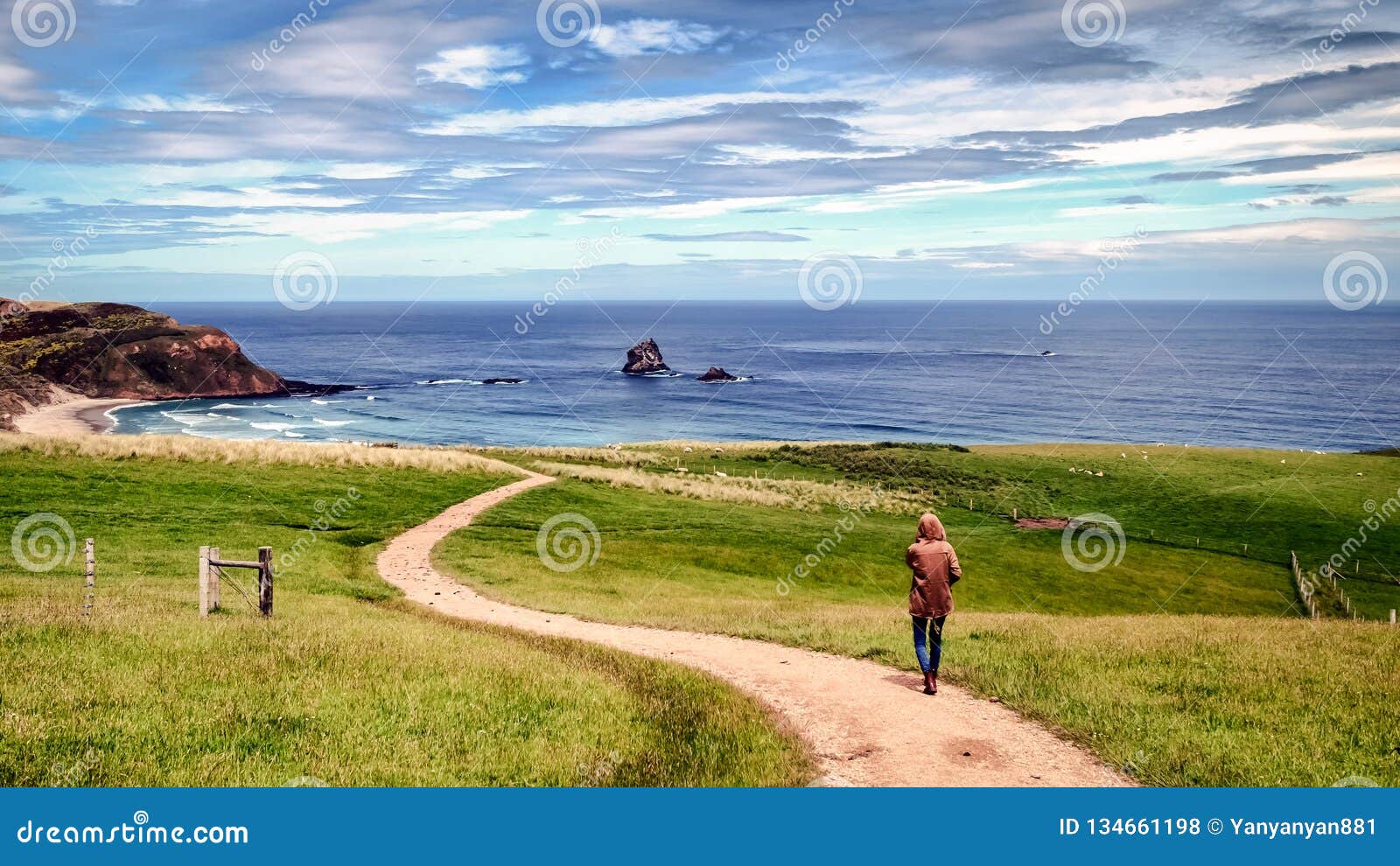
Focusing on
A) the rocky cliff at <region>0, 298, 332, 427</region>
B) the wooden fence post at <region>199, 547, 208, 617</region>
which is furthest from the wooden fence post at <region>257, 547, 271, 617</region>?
the rocky cliff at <region>0, 298, 332, 427</region>

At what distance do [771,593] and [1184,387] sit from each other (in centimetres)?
15952

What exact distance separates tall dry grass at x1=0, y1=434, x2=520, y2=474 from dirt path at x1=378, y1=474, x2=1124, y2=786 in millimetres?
30923

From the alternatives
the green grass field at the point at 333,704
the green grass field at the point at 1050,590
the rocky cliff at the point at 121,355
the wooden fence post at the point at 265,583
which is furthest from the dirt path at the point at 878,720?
the rocky cliff at the point at 121,355

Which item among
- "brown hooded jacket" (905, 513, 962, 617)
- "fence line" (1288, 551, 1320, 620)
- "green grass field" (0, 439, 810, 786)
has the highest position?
"brown hooded jacket" (905, 513, 962, 617)

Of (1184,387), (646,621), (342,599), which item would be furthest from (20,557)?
(1184,387)

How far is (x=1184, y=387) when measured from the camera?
527ft

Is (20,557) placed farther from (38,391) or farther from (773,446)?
(38,391)

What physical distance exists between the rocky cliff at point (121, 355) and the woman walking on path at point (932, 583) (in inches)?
5379

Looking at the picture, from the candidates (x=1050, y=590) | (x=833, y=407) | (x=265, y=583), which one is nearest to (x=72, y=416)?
(x=833, y=407)

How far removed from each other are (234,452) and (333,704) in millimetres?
39523

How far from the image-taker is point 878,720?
12266 mm

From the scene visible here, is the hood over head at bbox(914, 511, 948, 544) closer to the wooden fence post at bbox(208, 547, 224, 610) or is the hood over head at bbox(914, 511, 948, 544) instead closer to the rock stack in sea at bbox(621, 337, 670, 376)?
the wooden fence post at bbox(208, 547, 224, 610)

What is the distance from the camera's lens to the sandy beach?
9212 cm

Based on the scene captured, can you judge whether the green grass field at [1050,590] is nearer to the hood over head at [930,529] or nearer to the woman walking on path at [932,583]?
the woman walking on path at [932,583]
